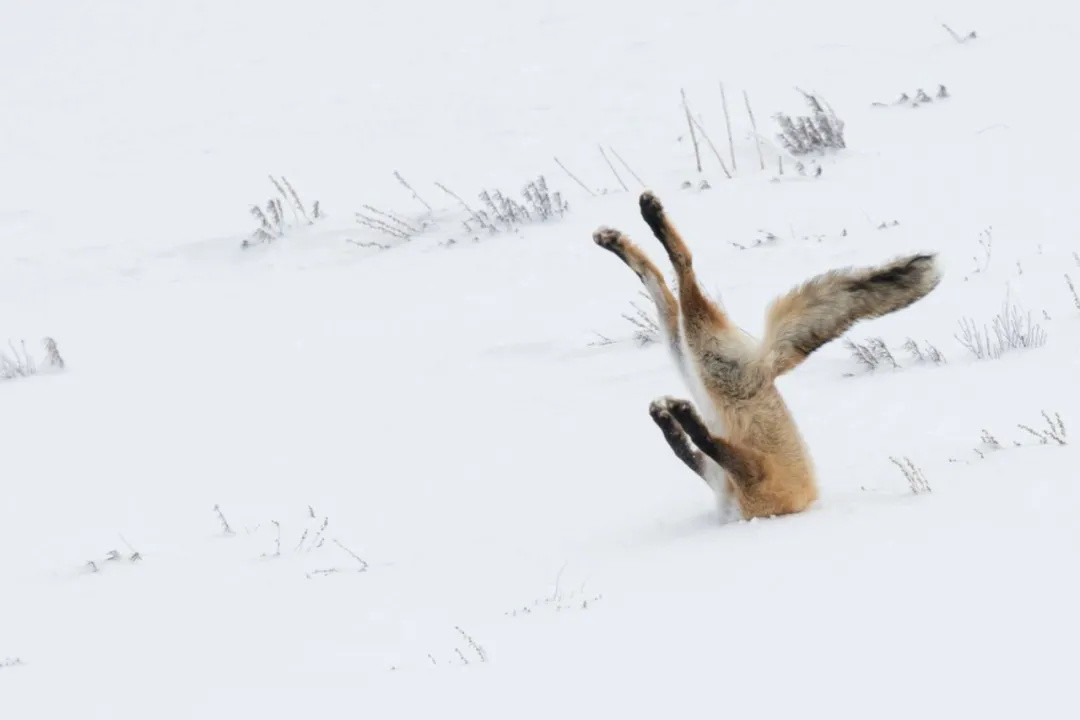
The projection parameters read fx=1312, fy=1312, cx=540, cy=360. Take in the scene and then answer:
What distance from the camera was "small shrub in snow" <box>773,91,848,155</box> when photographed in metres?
9.50

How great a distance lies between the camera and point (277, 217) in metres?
10.1

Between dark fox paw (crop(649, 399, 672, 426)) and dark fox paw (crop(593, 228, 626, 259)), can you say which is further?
dark fox paw (crop(593, 228, 626, 259))

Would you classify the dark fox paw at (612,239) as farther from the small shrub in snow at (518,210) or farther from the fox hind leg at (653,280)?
the small shrub in snow at (518,210)

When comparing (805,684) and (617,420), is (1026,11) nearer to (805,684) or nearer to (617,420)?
(617,420)

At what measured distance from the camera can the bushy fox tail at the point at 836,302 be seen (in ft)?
14.9

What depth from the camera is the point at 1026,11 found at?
11570 mm

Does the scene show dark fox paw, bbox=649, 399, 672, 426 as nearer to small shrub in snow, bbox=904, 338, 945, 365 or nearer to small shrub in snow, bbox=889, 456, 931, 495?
small shrub in snow, bbox=889, 456, 931, 495

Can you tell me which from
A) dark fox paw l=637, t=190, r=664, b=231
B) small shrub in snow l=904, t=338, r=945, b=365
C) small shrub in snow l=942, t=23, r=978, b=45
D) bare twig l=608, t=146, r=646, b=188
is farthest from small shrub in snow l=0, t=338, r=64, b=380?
small shrub in snow l=942, t=23, r=978, b=45

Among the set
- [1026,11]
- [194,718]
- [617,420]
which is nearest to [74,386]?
[617,420]

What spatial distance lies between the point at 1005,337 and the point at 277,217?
5.92 m

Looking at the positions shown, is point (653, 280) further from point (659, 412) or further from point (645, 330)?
point (645, 330)

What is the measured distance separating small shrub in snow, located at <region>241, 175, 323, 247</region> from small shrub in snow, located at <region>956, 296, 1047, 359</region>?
559 centimetres

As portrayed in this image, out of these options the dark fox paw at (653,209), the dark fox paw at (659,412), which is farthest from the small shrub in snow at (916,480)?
the dark fox paw at (653,209)

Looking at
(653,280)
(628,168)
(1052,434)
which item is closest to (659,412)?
(653,280)
